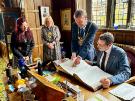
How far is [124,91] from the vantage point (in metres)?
1.21

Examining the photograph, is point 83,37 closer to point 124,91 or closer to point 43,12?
Answer: point 124,91

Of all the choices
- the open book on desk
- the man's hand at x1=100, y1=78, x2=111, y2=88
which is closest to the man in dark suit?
the open book on desk

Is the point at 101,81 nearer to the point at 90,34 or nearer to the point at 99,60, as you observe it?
the point at 99,60

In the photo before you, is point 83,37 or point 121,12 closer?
point 83,37

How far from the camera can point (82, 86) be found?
135cm

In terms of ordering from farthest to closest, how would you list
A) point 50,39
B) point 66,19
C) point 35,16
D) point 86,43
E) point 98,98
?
point 66,19, point 35,16, point 50,39, point 86,43, point 98,98

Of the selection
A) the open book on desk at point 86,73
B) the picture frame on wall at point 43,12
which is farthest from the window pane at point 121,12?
the open book on desk at point 86,73

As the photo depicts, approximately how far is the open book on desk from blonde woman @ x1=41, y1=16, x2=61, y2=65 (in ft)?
4.27

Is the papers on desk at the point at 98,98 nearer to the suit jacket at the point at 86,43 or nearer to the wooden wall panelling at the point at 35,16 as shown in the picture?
the suit jacket at the point at 86,43

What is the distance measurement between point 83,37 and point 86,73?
2.51 ft

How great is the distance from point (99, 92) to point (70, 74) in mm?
371

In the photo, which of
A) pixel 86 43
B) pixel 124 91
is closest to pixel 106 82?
pixel 124 91

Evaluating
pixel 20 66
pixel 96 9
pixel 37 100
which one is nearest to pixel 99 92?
pixel 37 100

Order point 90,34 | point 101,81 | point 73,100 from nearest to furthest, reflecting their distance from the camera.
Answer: point 73,100 < point 101,81 < point 90,34
